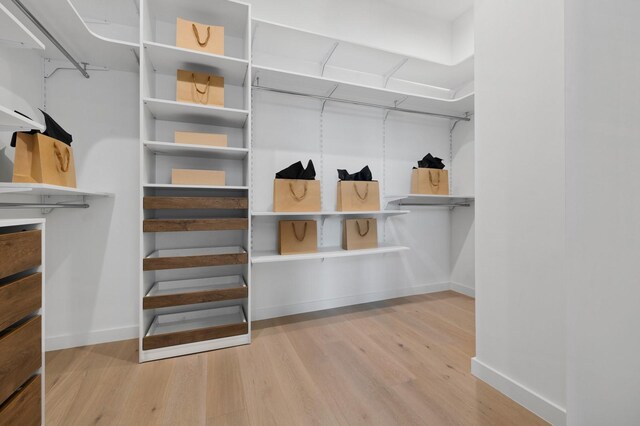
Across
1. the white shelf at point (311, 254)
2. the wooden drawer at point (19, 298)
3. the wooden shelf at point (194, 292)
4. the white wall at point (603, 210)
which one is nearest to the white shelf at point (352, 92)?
the white shelf at point (311, 254)

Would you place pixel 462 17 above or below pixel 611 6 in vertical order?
above

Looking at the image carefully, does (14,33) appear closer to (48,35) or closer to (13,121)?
(13,121)

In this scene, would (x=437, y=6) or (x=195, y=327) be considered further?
(x=437, y=6)

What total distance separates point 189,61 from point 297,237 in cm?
138

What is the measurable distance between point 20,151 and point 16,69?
2.00 ft

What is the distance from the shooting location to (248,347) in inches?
70.4

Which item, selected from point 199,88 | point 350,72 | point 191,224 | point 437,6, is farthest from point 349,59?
point 191,224

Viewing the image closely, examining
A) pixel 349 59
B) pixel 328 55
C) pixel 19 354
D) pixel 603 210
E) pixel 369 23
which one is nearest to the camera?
A: pixel 603 210

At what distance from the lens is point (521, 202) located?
4.19 ft

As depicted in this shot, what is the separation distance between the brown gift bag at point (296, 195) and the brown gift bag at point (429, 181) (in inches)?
41.4

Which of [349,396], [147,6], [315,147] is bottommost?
[349,396]

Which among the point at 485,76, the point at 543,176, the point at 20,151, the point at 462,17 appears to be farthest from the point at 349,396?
the point at 462,17

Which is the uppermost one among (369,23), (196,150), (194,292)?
(369,23)

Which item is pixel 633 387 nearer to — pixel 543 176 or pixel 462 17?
pixel 543 176
